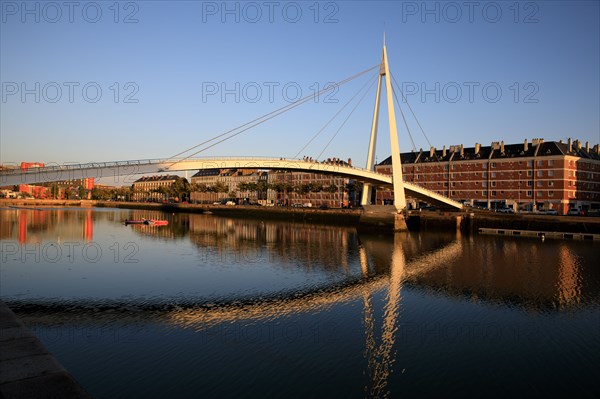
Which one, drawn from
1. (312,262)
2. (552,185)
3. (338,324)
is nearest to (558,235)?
(552,185)

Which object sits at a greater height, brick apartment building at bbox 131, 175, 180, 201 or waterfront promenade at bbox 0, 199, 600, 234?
brick apartment building at bbox 131, 175, 180, 201

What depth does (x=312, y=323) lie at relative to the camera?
1440 cm

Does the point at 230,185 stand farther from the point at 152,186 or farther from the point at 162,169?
the point at 162,169

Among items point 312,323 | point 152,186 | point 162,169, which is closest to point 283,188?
point 162,169

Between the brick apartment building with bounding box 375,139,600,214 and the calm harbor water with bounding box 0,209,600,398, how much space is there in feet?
125

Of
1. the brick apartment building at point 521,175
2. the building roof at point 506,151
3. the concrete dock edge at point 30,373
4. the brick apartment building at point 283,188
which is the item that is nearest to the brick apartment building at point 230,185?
the brick apartment building at point 283,188

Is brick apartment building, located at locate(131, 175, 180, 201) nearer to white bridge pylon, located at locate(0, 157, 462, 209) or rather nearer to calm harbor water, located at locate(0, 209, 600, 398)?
white bridge pylon, located at locate(0, 157, 462, 209)

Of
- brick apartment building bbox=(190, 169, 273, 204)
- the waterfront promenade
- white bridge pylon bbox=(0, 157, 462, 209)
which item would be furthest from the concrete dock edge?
brick apartment building bbox=(190, 169, 273, 204)

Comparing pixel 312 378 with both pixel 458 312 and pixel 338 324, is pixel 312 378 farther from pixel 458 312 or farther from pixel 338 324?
pixel 458 312

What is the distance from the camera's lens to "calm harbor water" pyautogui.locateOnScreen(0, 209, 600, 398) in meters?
10.1

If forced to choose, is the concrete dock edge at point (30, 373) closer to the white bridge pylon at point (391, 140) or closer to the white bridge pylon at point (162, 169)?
the white bridge pylon at point (162, 169)

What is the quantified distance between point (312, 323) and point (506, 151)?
64.2m

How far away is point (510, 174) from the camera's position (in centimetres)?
6650

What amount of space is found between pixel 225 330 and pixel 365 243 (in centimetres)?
2704
